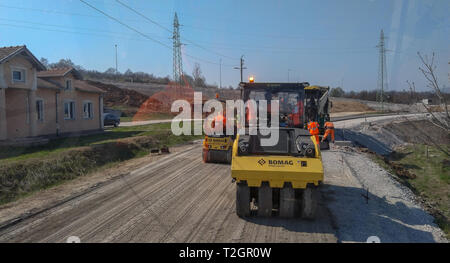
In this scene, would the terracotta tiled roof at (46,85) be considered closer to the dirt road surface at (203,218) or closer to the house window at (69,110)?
the house window at (69,110)

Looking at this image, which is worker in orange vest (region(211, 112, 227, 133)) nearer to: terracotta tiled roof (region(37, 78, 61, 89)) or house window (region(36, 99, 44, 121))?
terracotta tiled roof (region(37, 78, 61, 89))

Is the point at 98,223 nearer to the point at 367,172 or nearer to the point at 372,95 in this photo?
the point at 367,172

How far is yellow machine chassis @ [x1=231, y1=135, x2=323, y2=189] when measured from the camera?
6496 mm

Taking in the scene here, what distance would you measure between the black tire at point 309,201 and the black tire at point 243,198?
1135 millimetres

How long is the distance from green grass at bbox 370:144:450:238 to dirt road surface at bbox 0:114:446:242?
1572 mm

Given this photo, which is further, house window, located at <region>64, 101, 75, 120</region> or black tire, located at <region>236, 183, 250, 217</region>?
house window, located at <region>64, 101, 75, 120</region>

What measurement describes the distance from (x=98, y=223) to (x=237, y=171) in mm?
3028

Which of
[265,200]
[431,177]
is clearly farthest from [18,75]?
[431,177]

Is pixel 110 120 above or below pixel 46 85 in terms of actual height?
below

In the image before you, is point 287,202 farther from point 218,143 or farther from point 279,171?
point 218,143

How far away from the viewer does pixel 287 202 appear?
6.79 m

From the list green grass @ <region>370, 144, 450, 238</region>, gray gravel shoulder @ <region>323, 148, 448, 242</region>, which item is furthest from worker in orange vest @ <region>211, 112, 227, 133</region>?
green grass @ <region>370, 144, 450, 238</region>

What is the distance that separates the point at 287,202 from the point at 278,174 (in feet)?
2.24

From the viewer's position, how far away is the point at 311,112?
17.0 metres
